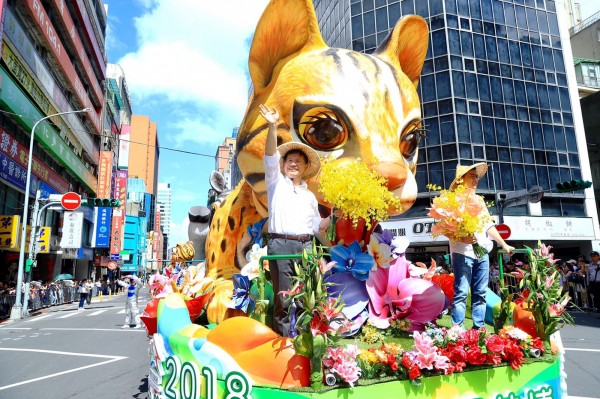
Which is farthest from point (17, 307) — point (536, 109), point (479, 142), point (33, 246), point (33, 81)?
point (536, 109)

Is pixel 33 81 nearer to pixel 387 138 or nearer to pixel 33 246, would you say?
pixel 33 246

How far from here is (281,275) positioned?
2645 mm

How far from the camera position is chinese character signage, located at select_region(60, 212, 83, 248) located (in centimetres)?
2206

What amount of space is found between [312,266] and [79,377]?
5350 millimetres

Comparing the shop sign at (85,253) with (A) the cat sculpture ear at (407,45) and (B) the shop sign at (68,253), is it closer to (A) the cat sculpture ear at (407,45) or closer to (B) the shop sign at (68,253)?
(B) the shop sign at (68,253)

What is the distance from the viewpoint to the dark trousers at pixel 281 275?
8.66ft

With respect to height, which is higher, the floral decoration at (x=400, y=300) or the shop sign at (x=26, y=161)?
the shop sign at (x=26, y=161)

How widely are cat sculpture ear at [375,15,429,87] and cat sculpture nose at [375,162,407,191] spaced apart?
4.70 feet

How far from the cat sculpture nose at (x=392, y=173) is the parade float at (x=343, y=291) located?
1cm

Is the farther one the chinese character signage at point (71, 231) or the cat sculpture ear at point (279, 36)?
the chinese character signage at point (71, 231)

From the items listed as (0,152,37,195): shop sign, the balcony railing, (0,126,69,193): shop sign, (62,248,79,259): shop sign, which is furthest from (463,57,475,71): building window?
(62,248,79,259): shop sign

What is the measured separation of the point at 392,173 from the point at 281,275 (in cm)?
111

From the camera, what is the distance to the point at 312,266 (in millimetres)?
2084

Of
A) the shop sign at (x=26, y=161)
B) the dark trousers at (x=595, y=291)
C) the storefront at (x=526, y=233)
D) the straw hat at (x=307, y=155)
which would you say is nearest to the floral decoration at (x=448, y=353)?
the straw hat at (x=307, y=155)
